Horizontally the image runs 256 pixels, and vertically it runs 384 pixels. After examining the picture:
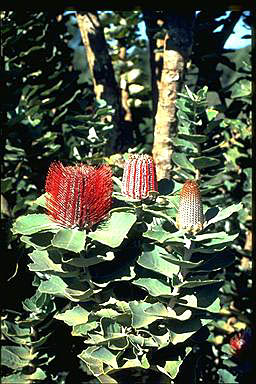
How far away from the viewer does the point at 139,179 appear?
0.93 meters

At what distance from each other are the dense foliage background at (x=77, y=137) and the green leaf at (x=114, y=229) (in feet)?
0.91

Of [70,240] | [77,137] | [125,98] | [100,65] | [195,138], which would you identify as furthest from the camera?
[125,98]

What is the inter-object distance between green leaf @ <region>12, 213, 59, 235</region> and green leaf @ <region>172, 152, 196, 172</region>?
1.32ft

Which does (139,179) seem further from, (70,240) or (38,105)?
(38,105)

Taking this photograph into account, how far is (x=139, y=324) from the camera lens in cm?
89

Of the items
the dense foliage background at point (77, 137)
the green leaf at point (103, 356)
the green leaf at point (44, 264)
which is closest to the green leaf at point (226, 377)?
the dense foliage background at point (77, 137)

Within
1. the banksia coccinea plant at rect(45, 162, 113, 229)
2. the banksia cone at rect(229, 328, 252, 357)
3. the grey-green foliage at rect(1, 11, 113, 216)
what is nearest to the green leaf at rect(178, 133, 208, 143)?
the grey-green foliage at rect(1, 11, 113, 216)

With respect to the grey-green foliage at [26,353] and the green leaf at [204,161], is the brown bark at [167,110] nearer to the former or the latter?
the green leaf at [204,161]

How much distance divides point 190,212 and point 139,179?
3.7 inches

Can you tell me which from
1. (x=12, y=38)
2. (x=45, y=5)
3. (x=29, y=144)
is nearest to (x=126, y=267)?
(x=45, y=5)

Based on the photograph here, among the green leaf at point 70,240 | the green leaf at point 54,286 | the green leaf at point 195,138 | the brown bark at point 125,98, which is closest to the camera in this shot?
the green leaf at point 70,240

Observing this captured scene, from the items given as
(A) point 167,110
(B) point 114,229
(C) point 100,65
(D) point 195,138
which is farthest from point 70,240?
(C) point 100,65

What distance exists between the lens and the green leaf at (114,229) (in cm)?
85

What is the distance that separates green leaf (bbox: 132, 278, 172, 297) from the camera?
35.4 inches
